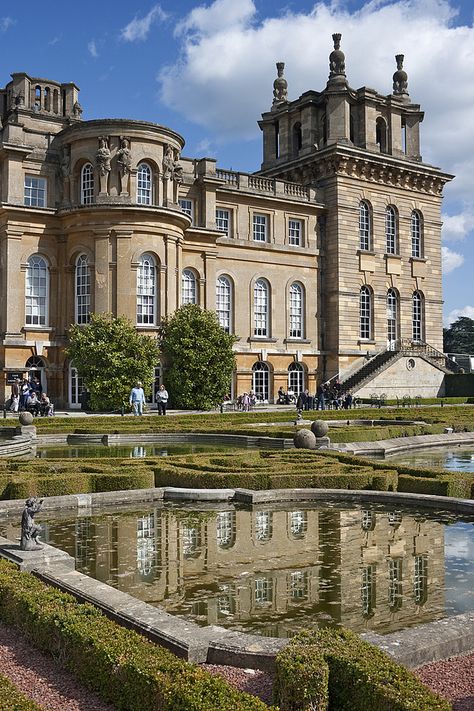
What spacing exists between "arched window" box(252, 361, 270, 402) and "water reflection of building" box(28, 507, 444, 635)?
29.3 metres

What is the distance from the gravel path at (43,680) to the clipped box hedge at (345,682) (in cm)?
123

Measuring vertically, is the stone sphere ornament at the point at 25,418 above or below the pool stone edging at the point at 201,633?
above

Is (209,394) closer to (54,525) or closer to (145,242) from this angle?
(145,242)

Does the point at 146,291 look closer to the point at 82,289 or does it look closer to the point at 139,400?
the point at 82,289

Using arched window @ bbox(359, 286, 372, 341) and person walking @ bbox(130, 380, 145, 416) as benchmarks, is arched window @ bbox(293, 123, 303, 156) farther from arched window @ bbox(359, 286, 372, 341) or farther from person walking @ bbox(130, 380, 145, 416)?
person walking @ bbox(130, 380, 145, 416)

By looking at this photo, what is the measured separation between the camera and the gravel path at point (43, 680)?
5.20m

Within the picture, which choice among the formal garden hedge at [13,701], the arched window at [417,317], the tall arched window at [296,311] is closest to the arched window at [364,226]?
the tall arched window at [296,311]

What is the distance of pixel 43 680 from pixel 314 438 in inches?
546

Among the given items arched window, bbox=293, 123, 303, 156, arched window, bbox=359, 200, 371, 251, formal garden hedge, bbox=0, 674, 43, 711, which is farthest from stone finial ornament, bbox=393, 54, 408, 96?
formal garden hedge, bbox=0, 674, 43, 711

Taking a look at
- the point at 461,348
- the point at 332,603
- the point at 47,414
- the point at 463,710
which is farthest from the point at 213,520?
the point at 461,348

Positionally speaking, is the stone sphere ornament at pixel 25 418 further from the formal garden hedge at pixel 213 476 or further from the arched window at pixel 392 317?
the arched window at pixel 392 317

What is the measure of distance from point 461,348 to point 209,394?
57.7 metres

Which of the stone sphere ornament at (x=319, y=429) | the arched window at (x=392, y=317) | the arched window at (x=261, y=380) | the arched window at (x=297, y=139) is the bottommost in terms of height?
the stone sphere ornament at (x=319, y=429)

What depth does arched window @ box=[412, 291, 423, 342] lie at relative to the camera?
48.1 m
